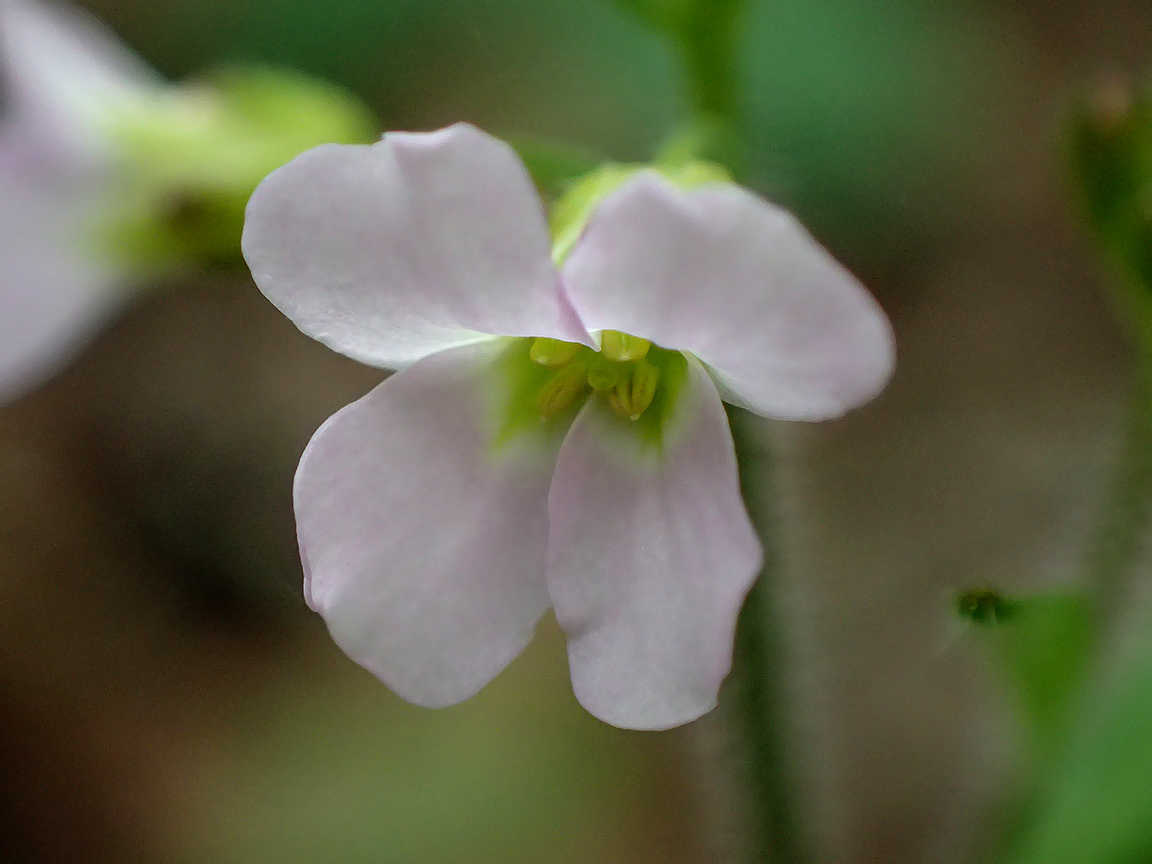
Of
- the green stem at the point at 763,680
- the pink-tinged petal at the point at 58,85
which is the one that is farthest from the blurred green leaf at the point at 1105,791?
the pink-tinged petal at the point at 58,85

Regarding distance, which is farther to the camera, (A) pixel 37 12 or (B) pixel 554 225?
(A) pixel 37 12

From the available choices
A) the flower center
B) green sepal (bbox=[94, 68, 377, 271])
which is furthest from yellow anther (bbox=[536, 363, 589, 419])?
green sepal (bbox=[94, 68, 377, 271])

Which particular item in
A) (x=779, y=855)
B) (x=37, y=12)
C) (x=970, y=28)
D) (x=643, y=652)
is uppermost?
(x=37, y=12)

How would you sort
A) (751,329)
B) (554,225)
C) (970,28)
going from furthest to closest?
1. (970,28)
2. (554,225)
3. (751,329)

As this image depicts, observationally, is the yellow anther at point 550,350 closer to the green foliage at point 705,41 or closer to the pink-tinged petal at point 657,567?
the pink-tinged petal at point 657,567

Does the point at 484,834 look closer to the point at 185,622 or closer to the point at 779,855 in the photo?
the point at 185,622

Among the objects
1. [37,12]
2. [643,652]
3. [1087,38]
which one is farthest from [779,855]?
[1087,38]

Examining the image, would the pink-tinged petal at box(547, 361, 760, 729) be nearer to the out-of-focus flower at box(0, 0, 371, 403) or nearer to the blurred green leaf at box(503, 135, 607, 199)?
the blurred green leaf at box(503, 135, 607, 199)

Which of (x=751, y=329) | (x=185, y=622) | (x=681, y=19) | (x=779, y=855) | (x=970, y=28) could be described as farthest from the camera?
(x=970, y=28)
